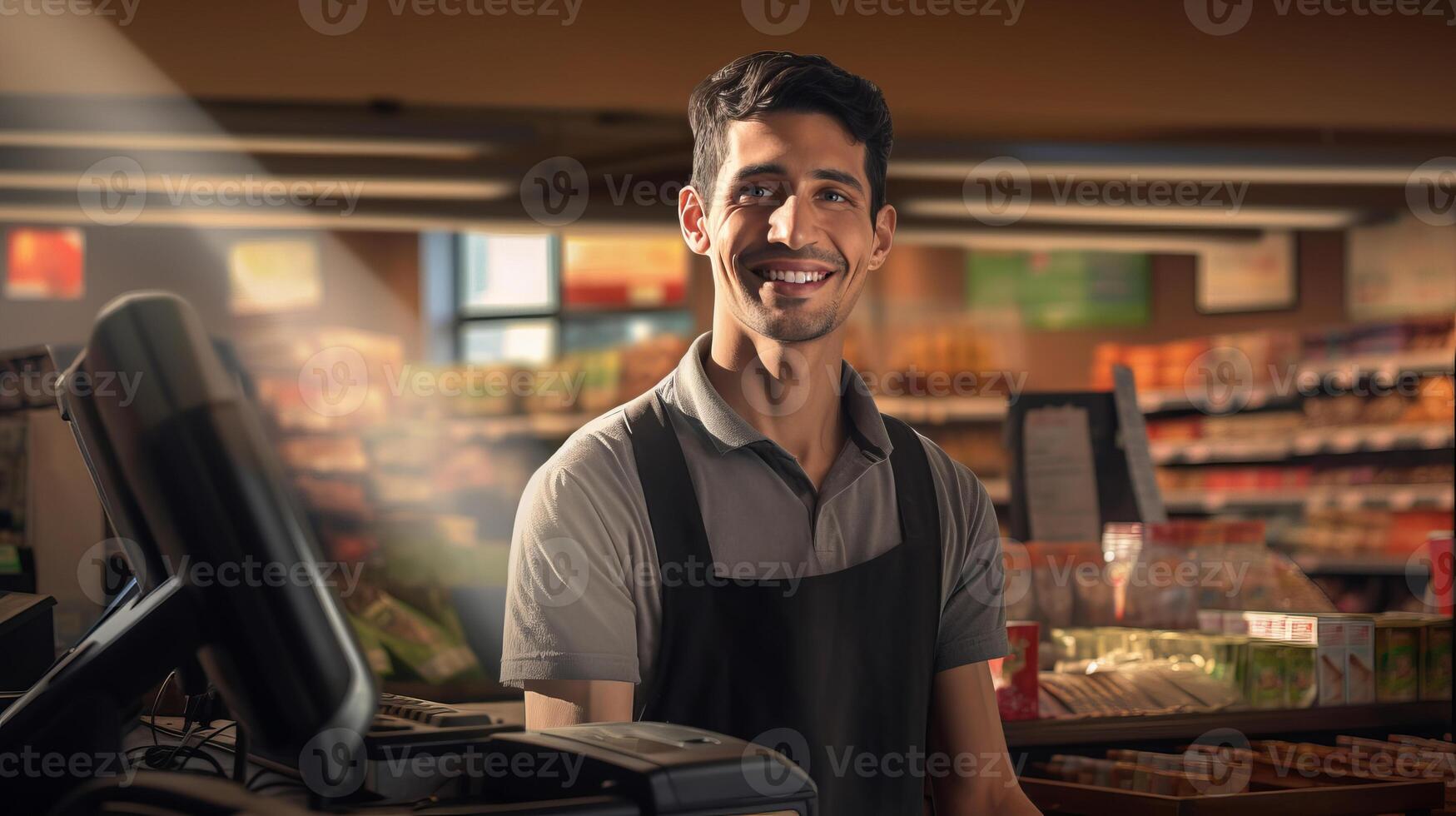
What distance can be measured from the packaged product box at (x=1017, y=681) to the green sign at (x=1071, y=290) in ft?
22.5

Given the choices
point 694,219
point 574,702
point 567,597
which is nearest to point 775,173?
point 694,219

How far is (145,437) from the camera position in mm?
731

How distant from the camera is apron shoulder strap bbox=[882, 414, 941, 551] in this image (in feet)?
5.56

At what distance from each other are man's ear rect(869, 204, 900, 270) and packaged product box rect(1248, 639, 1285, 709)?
1252mm

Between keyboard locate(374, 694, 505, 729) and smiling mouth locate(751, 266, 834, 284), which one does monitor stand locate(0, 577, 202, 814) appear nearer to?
keyboard locate(374, 694, 505, 729)

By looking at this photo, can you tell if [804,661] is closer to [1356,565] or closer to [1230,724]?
[1230,724]

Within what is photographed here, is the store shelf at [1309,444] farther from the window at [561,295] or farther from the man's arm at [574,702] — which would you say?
the man's arm at [574,702]

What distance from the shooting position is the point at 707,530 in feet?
5.32

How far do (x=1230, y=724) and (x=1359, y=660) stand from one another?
369 mm

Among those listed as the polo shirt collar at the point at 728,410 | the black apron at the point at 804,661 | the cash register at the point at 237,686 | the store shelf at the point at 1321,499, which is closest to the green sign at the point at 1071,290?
the store shelf at the point at 1321,499

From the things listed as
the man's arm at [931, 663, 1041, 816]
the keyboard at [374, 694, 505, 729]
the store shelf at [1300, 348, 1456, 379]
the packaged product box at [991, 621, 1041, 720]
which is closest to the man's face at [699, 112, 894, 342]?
the man's arm at [931, 663, 1041, 816]

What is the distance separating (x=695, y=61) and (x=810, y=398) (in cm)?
363

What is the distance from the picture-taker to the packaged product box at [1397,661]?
2.63 meters

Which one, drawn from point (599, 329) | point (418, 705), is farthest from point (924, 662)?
point (599, 329)
